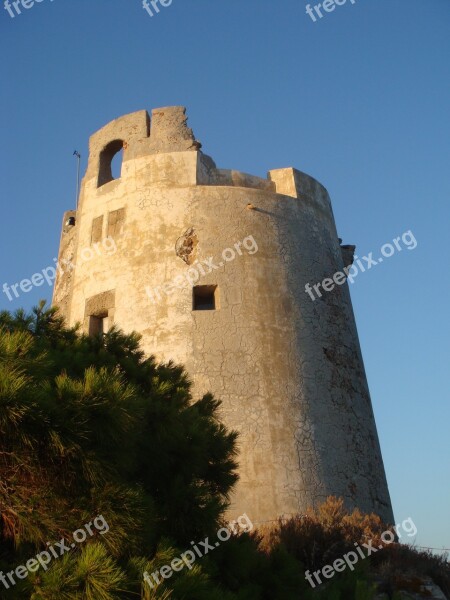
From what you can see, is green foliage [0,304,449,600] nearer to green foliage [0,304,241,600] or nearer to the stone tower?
green foliage [0,304,241,600]

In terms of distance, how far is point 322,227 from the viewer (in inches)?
517

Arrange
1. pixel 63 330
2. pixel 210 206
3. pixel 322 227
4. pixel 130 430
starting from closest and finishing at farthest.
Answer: pixel 130 430 < pixel 63 330 < pixel 210 206 < pixel 322 227

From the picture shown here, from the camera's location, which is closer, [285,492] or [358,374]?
[285,492]

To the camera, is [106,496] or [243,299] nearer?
[106,496]

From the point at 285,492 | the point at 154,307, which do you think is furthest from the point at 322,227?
the point at 285,492

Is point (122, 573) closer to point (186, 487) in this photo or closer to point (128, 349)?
point (186, 487)

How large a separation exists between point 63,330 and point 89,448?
3.19 metres

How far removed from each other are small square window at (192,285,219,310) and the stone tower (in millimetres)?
27

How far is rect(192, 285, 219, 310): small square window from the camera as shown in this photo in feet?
37.6

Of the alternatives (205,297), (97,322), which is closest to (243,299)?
(205,297)

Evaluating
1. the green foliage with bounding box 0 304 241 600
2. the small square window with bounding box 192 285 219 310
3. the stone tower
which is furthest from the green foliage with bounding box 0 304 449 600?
the small square window with bounding box 192 285 219 310

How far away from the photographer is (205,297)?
38.7ft

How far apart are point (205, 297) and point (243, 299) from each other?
0.83m

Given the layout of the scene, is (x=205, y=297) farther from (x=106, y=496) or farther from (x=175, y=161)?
(x=106, y=496)
